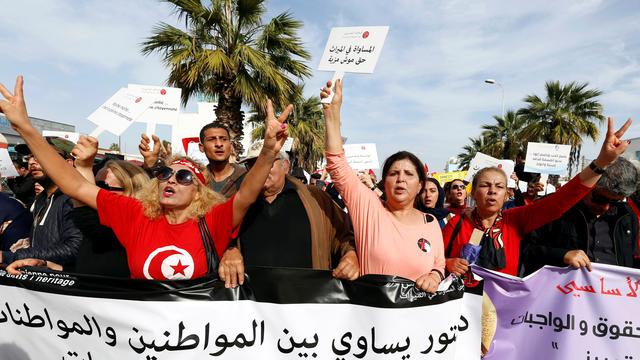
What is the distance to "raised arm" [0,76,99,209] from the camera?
2.36 meters

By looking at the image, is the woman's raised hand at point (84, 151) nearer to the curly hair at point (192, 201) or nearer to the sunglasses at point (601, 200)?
the curly hair at point (192, 201)

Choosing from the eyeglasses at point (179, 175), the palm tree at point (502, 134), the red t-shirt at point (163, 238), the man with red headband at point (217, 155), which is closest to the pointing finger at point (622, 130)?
the red t-shirt at point (163, 238)

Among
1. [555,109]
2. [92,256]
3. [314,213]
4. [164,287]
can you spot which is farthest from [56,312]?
[555,109]

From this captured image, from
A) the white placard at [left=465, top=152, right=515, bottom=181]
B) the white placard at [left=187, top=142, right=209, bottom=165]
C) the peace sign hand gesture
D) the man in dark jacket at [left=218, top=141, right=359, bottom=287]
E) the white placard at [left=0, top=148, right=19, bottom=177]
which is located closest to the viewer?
the peace sign hand gesture

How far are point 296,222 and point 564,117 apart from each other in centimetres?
2574

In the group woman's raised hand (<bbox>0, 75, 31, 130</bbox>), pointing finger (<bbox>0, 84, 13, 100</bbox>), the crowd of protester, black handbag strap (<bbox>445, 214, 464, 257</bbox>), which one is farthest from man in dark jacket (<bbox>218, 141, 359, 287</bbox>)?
pointing finger (<bbox>0, 84, 13, 100</bbox>)

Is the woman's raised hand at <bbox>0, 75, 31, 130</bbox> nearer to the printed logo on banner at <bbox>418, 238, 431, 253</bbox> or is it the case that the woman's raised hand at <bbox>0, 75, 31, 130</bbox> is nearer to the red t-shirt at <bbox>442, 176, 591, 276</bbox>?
the printed logo on banner at <bbox>418, 238, 431, 253</bbox>

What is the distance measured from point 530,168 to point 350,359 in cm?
589

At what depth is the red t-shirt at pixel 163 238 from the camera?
92.1 inches

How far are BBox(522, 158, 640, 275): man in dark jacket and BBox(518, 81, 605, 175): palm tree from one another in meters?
23.2

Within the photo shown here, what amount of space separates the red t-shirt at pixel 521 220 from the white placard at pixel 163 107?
3725 mm

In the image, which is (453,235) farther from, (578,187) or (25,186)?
(25,186)

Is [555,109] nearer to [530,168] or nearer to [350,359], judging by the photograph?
[530,168]

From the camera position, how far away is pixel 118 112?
172 inches
